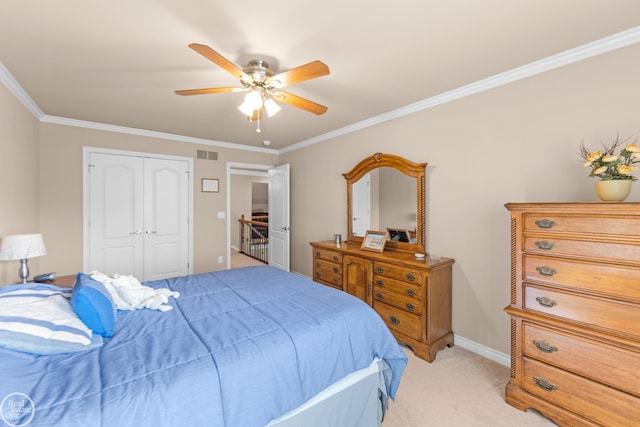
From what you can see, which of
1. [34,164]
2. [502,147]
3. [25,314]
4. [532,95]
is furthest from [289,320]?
[34,164]

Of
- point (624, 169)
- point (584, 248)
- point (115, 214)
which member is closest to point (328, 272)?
point (584, 248)

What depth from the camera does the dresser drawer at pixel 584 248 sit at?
1.53m

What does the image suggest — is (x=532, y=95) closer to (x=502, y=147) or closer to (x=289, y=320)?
(x=502, y=147)

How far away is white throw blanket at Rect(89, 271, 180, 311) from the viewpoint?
177 cm

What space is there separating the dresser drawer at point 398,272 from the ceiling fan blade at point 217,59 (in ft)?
6.89

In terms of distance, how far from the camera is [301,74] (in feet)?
6.01

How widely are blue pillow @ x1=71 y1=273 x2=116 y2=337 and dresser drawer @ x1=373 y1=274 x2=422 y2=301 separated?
224cm

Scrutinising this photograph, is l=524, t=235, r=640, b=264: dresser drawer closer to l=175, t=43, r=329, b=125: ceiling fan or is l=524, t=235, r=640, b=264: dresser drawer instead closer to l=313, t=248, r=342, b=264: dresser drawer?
l=175, t=43, r=329, b=125: ceiling fan

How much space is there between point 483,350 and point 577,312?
1.11 metres

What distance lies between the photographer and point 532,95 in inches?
89.7

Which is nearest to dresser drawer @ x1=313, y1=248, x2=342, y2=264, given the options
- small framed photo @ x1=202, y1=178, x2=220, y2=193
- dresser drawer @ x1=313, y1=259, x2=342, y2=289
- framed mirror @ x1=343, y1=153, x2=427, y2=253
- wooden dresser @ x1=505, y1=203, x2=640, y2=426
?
dresser drawer @ x1=313, y1=259, x2=342, y2=289

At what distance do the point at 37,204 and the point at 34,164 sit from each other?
19.8 inches

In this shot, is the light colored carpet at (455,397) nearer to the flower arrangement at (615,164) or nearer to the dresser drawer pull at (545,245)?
the dresser drawer pull at (545,245)

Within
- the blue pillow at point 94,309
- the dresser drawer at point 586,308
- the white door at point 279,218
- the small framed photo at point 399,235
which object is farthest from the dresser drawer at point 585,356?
the white door at point 279,218
